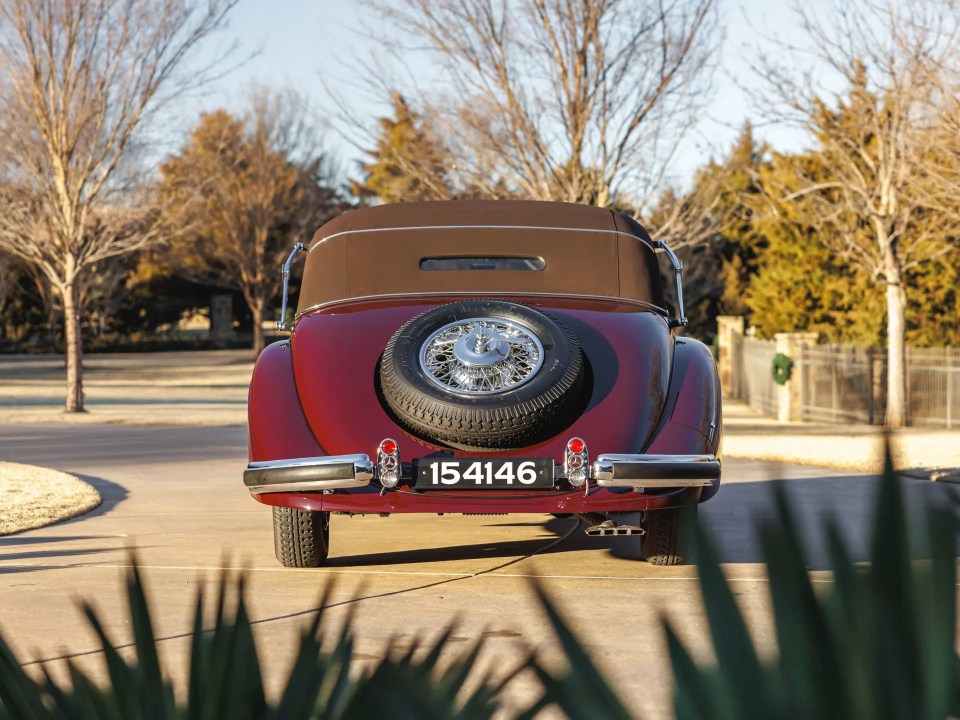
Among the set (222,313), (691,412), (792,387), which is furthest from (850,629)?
(222,313)

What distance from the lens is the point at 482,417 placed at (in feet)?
20.7

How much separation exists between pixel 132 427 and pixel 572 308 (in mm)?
12655

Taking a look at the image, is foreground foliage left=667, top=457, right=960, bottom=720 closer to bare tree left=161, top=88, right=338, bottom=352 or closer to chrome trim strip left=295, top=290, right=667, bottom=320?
chrome trim strip left=295, top=290, right=667, bottom=320

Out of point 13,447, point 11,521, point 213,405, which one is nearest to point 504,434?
point 11,521

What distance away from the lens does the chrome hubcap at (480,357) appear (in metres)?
6.46

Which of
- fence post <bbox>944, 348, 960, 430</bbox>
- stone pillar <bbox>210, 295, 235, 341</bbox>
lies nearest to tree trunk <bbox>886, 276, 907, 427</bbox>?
fence post <bbox>944, 348, 960, 430</bbox>

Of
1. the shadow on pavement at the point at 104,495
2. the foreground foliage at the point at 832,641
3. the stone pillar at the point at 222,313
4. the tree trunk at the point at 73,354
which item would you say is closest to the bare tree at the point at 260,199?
the stone pillar at the point at 222,313

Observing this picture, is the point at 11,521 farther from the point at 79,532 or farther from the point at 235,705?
the point at 235,705

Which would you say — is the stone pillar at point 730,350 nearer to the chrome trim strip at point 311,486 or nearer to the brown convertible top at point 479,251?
the brown convertible top at point 479,251

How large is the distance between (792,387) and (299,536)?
640 inches

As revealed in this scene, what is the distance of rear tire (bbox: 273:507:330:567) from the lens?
23.1ft

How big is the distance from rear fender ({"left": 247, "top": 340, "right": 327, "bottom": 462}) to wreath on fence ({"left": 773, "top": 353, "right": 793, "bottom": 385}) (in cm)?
1571

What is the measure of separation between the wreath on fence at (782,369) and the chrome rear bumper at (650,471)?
15.6 meters

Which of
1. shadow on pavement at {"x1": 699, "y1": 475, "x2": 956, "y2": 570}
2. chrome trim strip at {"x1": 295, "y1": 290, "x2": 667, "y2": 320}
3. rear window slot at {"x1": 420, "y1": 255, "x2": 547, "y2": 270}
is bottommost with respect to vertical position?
shadow on pavement at {"x1": 699, "y1": 475, "x2": 956, "y2": 570}
